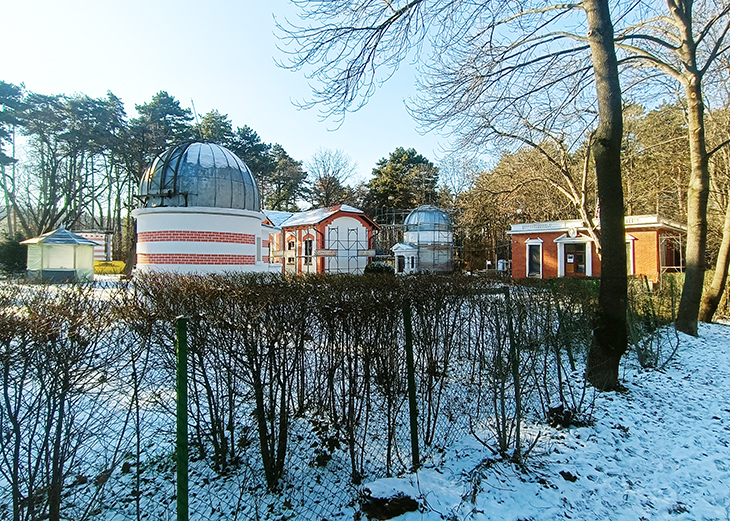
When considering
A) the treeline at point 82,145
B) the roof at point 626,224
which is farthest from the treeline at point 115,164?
the roof at point 626,224

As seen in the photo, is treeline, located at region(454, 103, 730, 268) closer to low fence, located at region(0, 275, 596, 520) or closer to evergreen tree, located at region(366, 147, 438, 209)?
evergreen tree, located at region(366, 147, 438, 209)

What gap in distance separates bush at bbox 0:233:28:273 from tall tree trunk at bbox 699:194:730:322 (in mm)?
39217

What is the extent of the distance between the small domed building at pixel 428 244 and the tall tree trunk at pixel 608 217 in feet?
84.4

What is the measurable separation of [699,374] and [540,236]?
21.3 meters

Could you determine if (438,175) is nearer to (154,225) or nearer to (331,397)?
(154,225)

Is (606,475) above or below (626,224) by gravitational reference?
below

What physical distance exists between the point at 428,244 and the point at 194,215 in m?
22.2

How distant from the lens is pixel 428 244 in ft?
104

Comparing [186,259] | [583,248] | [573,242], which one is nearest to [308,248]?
[186,259]

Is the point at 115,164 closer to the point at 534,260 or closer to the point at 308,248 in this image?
the point at 308,248

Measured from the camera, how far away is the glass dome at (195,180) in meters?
12.8

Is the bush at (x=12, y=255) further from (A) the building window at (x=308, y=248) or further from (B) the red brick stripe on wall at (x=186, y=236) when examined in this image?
(B) the red brick stripe on wall at (x=186, y=236)

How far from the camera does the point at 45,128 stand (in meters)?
30.2

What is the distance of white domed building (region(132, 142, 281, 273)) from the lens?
12.4 meters
